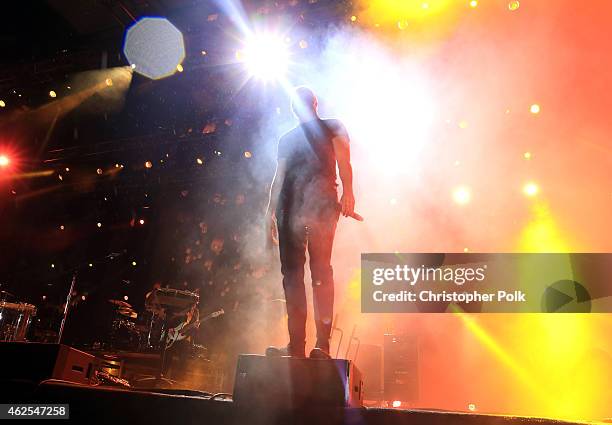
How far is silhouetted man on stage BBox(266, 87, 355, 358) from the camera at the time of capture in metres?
2.42

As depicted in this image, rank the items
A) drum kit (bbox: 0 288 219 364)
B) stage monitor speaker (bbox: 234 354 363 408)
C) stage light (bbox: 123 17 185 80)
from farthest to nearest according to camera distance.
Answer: stage light (bbox: 123 17 185 80), drum kit (bbox: 0 288 219 364), stage monitor speaker (bbox: 234 354 363 408)

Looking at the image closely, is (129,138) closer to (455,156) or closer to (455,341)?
(455,156)

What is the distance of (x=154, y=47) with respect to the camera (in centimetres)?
686

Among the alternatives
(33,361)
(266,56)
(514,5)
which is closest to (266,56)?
Result: (266,56)

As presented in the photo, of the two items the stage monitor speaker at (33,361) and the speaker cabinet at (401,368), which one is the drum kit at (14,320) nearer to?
the stage monitor speaker at (33,361)

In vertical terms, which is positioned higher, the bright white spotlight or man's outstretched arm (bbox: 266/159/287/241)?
the bright white spotlight

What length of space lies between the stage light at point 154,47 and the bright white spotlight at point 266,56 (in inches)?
41.7

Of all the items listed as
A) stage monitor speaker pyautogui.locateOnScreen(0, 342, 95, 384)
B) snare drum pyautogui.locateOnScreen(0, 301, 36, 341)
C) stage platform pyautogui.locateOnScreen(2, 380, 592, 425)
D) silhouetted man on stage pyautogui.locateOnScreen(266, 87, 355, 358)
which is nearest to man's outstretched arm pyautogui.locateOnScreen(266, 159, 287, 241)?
silhouetted man on stage pyautogui.locateOnScreen(266, 87, 355, 358)

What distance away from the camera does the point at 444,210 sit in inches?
374

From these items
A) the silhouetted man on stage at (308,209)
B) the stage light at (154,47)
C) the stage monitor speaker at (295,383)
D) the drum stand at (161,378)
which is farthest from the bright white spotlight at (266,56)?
the stage monitor speaker at (295,383)

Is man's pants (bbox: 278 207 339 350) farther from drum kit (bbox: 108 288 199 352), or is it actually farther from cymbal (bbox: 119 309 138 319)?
cymbal (bbox: 119 309 138 319)

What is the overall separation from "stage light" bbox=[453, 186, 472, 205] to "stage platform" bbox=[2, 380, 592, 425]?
26.7 ft

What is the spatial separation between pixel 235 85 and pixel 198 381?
4.95 metres

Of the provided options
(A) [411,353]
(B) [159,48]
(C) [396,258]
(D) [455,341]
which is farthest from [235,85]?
(D) [455,341]
